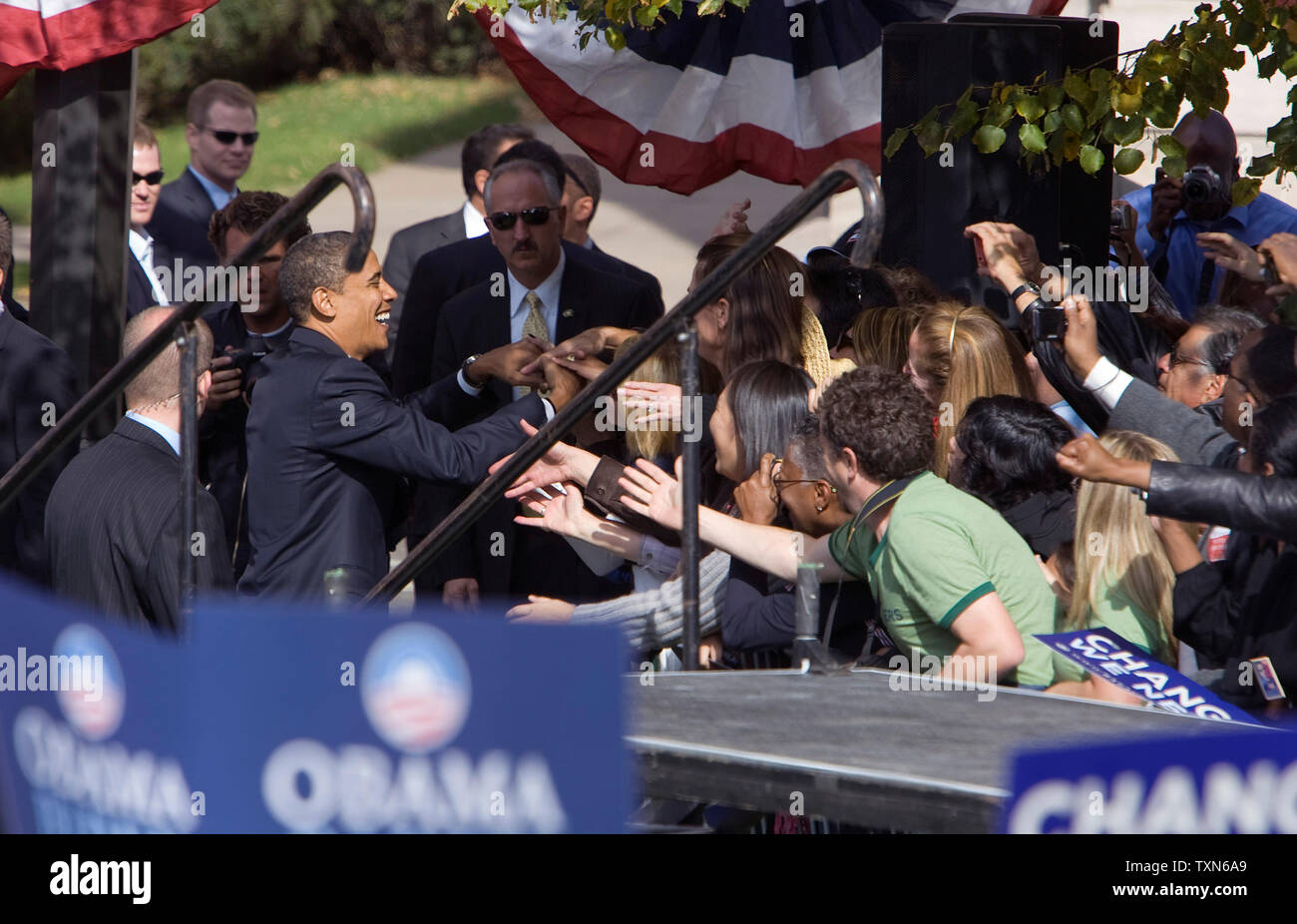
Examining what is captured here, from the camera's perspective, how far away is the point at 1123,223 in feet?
21.6

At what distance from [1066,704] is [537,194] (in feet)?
9.88

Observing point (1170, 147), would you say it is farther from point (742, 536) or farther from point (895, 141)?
point (742, 536)

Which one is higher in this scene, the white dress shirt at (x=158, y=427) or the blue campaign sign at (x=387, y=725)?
the white dress shirt at (x=158, y=427)

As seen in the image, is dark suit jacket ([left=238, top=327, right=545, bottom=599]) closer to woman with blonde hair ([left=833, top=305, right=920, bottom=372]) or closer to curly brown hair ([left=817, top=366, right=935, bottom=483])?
woman with blonde hair ([left=833, top=305, right=920, bottom=372])

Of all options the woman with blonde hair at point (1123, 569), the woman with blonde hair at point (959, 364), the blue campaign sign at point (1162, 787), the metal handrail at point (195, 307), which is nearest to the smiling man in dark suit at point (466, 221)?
the woman with blonde hair at point (959, 364)

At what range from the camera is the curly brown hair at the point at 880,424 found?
3.81 metres

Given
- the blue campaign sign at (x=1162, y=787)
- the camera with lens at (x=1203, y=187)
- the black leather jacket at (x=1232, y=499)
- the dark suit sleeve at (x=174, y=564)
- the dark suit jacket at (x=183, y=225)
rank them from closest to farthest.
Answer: the blue campaign sign at (x=1162, y=787) → the black leather jacket at (x=1232, y=499) → the dark suit sleeve at (x=174, y=564) → the camera with lens at (x=1203, y=187) → the dark suit jacket at (x=183, y=225)

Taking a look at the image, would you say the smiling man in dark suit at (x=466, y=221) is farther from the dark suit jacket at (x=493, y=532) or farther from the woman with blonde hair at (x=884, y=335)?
the woman with blonde hair at (x=884, y=335)

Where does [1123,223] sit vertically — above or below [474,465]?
above

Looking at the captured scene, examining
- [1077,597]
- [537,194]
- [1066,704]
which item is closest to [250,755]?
[1066,704]

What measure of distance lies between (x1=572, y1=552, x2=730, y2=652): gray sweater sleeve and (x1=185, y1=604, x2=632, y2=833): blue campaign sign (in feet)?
6.00

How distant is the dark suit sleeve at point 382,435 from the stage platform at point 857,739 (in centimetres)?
147

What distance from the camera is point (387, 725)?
2371 mm
